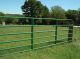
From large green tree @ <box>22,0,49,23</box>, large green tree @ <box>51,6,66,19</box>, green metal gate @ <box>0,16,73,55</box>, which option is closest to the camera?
green metal gate @ <box>0,16,73,55</box>

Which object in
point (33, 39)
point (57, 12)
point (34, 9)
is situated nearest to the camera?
point (33, 39)

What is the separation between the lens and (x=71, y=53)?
1138 centimetres

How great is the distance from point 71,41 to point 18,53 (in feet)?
18.5

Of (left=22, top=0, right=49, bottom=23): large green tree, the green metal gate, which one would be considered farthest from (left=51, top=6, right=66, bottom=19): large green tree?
the green metal gate

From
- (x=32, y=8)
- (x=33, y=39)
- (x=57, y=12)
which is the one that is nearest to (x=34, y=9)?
(x=32, y=8)

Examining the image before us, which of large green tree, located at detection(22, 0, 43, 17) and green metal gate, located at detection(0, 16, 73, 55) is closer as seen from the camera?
green metal gate, located at detection(0, 16, 73, 55)

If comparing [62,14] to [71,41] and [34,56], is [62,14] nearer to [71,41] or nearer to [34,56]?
[71,41]

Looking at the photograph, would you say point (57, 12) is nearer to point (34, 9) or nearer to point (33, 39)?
point (34, 9)

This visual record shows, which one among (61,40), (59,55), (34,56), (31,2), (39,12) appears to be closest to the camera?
(34,56)

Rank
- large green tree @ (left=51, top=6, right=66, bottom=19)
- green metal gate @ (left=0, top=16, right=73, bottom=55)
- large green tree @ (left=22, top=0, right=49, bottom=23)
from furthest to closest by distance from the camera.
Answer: large green tree @ (left=22, top=0, right=49, bottom=23) < large green tree @ (left=51, top=6, right=66, bottom=19) < green metal gate @ (left=0, top=16, right=73, bottom=55)

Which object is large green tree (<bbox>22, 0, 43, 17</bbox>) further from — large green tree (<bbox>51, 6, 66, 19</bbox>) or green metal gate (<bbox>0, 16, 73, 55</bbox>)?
green metal gate (<bbox>0, 16, 73, 55</bbox>)

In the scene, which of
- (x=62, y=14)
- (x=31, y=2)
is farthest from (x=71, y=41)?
(x=31, y=2)

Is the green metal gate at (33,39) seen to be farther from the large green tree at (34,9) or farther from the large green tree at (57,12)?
the large green tree at (34,9)

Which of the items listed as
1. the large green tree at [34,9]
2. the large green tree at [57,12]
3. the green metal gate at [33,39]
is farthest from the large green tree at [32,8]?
the green metal gate at [33,39]
